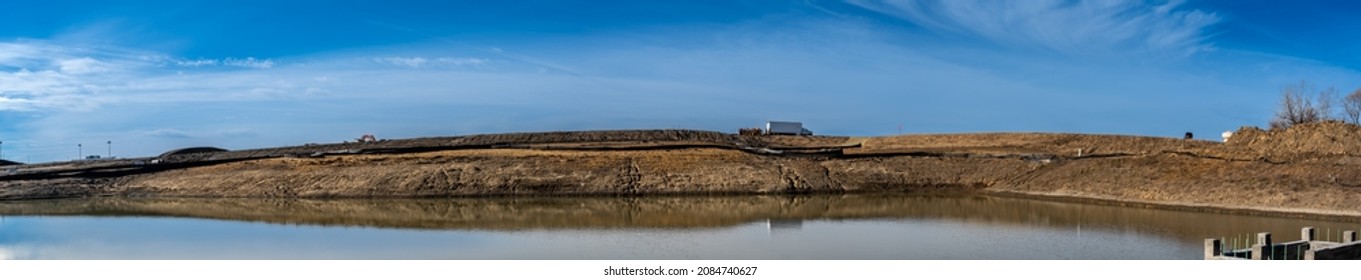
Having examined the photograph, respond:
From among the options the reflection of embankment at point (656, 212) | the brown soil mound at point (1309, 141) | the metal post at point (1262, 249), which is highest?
the brown soil mound at point (1309, 141)

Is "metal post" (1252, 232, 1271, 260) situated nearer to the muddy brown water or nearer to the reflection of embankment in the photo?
the muddy brown water

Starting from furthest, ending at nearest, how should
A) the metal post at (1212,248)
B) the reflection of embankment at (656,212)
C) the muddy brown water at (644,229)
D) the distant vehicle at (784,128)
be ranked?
1. the distant vehicle at (784,128)
2. the reflection of embankment at (656,212)
3. the muddy brown water at (644,229)
4. the metal post at (1212,248)

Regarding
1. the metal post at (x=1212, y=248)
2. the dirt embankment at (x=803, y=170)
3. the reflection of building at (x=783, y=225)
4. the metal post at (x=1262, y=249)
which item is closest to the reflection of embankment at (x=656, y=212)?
the reflection of building at (x=783, y=225)

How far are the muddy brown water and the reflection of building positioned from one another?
0.06 meters

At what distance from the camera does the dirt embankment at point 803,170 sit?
38656mm

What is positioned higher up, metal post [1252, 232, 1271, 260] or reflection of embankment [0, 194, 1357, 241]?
metal post [1252, 232, 1271, 260]

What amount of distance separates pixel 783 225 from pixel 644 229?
15.3 feet

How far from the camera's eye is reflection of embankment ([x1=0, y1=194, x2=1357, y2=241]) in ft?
96.5

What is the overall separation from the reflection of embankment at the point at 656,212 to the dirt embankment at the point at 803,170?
2465 mm

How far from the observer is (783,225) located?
2955 cm

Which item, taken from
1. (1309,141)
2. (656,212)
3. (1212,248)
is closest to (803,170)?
(656,212)

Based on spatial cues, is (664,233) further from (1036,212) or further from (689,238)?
(1036,212)

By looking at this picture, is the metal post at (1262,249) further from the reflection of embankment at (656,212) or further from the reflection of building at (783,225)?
the reflection of building at (783,225)

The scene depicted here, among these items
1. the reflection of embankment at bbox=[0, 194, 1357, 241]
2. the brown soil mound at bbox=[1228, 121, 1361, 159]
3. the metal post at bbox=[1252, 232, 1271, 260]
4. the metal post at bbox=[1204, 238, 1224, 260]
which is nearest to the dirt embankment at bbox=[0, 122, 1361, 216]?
the brown soil mound at bbox=[1228, 121, 1361, 159]
